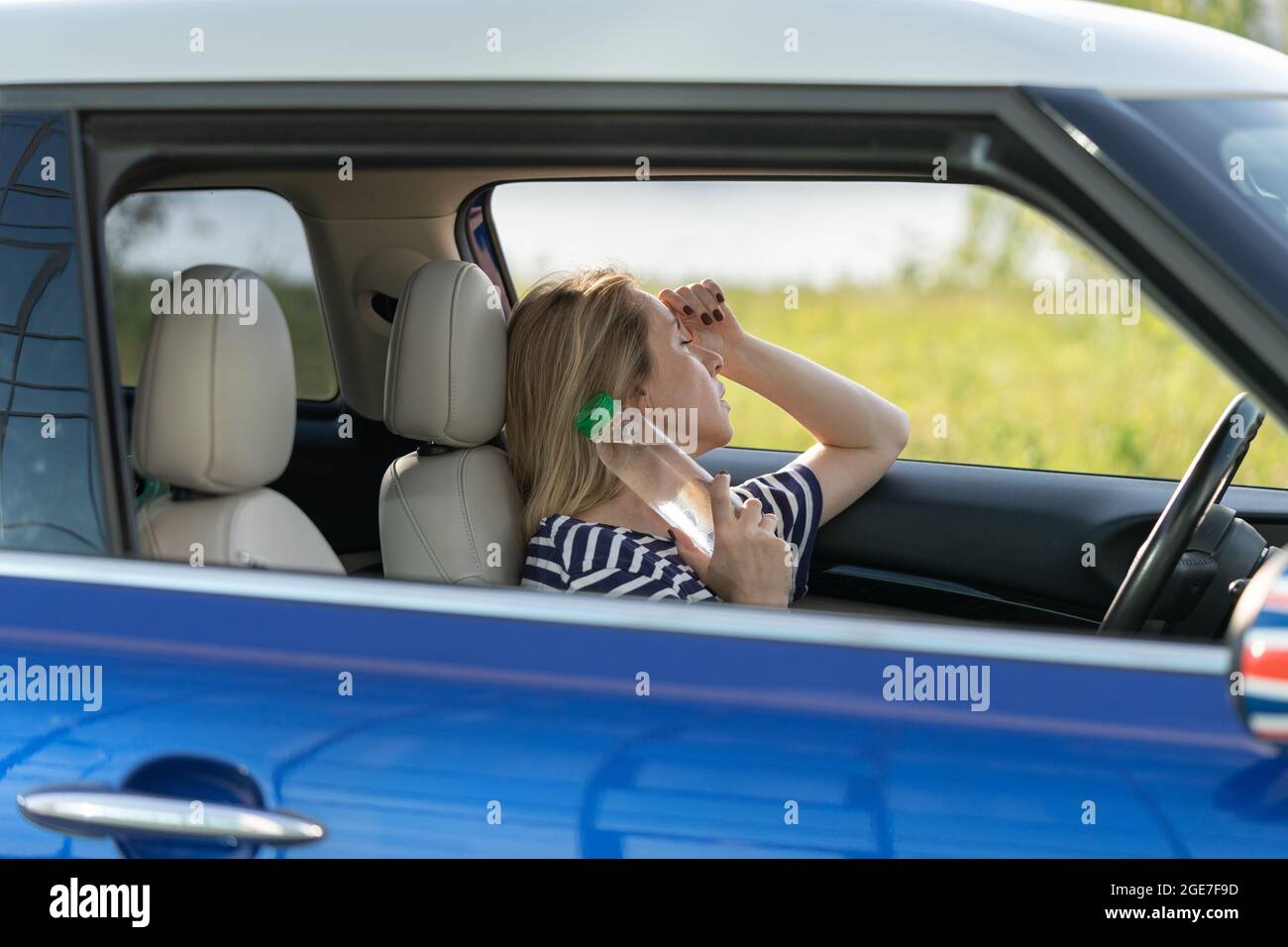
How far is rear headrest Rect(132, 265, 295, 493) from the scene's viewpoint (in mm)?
1842

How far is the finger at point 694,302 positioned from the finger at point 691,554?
519 millimetres

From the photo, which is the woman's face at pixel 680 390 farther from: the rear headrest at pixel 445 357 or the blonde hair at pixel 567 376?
the rear headrest at pixel 445 357

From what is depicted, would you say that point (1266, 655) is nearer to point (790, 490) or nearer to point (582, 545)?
point (582, 545)

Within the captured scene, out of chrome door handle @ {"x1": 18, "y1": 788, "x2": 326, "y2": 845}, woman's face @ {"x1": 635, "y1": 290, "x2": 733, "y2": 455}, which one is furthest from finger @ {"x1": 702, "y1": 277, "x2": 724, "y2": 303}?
chrome door handle @ {"x1": 18, "y1": 788, "x2": 326, "y2": 845}

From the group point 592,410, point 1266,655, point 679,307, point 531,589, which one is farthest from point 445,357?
point 1266,655

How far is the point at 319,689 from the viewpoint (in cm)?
148

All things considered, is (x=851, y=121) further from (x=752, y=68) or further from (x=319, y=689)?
(x=319, y=689)

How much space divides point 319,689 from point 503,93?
69 cm

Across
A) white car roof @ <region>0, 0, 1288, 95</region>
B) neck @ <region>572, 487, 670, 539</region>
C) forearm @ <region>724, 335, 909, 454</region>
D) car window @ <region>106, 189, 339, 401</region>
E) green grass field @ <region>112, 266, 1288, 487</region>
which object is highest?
white car roof @ <region>0, 0, 1288, 95</region>

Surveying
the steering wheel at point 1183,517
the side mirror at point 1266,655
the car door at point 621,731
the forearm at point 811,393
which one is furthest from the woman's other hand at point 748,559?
the side mirror at point 1266,655

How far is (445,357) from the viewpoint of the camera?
2232 mm

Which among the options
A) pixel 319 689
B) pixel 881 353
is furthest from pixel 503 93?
pixel 881 353

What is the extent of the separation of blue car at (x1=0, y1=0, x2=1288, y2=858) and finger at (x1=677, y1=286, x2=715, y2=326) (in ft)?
2.53

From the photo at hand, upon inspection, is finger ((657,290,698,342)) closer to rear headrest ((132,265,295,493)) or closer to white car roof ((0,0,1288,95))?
rear headrest ((132,265,295,493))
